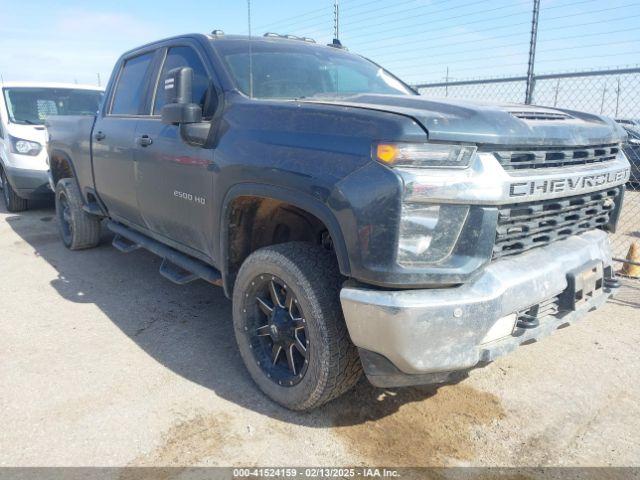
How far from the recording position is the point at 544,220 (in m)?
2.47

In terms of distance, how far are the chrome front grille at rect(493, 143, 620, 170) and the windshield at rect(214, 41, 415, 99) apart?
1.35m

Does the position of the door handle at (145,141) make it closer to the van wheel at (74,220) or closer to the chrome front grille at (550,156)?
the van wheel at (74,220)

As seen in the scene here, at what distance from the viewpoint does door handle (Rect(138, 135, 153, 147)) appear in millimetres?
3604

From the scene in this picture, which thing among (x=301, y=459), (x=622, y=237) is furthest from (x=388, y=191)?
(x=622, y=237)

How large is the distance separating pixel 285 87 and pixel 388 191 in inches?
59.2

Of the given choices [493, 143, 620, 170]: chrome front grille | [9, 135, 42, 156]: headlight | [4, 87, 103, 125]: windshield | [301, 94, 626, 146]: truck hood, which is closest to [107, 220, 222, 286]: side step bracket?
[301, 94, 626, 146]: truck hood

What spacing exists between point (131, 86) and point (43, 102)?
15.7 feet

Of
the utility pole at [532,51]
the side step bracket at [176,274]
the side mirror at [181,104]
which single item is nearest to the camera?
the side mirror at [181,104]

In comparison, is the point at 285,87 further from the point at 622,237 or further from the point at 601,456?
the point at 622,237

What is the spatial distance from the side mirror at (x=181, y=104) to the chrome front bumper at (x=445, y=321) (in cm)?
144

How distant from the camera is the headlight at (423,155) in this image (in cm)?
204

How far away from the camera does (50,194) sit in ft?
25.2

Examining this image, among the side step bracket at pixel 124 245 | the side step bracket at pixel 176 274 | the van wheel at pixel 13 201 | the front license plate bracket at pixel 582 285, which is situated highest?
the front license plate bracket at pixel 582 285

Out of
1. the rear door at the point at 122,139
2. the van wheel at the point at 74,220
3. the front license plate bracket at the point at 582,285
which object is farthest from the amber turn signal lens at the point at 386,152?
the van wheel at the point at 74,220
